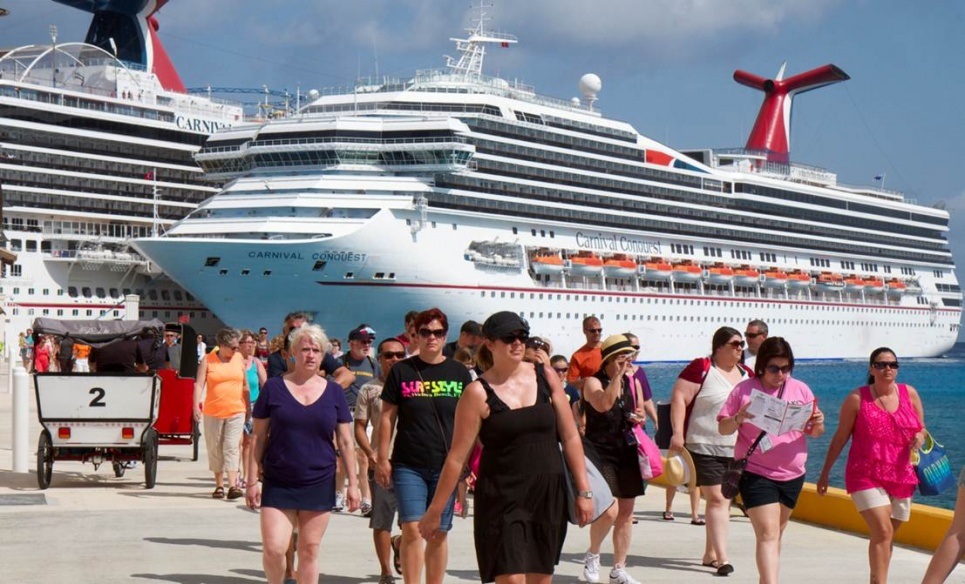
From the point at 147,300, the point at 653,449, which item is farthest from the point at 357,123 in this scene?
the point at 653,449

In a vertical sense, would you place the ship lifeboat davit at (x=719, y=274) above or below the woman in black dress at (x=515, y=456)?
above

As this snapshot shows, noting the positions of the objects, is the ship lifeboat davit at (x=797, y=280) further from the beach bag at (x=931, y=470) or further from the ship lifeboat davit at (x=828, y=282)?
the beach bag at (x=931, y=470)

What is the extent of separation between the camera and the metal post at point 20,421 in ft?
40.3

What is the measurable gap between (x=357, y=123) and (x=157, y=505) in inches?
A: 1675

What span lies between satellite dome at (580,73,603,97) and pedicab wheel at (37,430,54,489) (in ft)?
179

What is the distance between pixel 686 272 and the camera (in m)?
63.5

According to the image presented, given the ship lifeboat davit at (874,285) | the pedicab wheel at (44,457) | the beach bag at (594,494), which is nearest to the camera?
the beach bag at (594,494)

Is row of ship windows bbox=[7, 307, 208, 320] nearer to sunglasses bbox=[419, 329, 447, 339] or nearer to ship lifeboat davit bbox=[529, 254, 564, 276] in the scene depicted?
ship lifeboat davit bbox=[529, 254, 564, 276]

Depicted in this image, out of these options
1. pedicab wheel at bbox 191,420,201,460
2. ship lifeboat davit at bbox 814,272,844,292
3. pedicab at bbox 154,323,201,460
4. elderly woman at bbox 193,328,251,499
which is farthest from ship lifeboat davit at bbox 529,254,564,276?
elderly woman at bbox 193,328,251,499

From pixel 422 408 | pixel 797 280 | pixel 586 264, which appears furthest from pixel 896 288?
pixel 422 408

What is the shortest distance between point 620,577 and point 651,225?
56.2 metres

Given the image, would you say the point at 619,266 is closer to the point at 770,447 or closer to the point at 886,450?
the point at 886,450

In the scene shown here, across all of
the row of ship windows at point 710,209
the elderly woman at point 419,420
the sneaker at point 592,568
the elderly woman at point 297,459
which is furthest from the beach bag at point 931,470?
the row of ship windows at point 710,209

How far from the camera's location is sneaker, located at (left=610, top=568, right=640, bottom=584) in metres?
7.54
